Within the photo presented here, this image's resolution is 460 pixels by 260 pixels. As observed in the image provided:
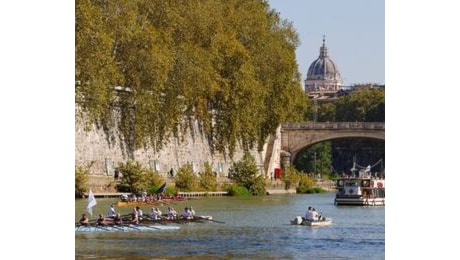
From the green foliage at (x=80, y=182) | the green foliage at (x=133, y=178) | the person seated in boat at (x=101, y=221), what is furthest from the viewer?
the green foliage at (x=133, y=178)

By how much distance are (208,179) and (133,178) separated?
19.9 ft

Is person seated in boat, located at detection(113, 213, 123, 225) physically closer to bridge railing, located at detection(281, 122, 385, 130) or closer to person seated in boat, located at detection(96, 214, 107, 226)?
person seated in boat, located at detection(96, 214, 107, 226)

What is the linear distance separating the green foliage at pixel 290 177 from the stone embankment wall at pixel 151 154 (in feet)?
2.54

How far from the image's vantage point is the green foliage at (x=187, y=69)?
1383 inches

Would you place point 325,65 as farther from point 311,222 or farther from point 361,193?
point 361,193

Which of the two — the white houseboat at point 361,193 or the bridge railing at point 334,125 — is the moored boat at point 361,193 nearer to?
the white houseboat at point 361,193

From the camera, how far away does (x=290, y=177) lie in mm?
53469

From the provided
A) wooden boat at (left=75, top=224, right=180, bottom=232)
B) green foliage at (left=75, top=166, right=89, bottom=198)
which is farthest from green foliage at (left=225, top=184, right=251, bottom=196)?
wooden boat at (left=75, top=224, right=180, bottom=232)

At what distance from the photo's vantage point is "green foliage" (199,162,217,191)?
4338cm

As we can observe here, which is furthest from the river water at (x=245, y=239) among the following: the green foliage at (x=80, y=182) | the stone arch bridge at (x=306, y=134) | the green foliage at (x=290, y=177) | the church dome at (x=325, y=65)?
the stone arch bridge at (x=306, y=134)

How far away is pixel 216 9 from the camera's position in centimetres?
4494
